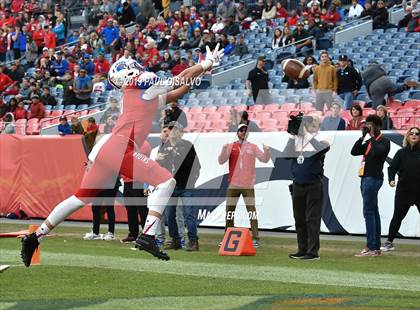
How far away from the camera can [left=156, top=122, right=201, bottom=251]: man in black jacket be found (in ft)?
47.0

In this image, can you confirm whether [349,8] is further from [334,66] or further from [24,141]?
[24,141]

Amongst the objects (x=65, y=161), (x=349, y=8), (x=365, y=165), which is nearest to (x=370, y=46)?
(x=349, y=8)

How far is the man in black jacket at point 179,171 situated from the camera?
14.3 meters

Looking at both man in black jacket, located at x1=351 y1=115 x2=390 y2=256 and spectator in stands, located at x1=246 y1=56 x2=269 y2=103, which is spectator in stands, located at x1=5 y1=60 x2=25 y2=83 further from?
man in black jacket, located at x1=351 y1=115 x2=390 y2=256

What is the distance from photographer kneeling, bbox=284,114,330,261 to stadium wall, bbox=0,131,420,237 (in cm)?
34

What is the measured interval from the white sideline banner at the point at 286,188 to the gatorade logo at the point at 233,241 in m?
2.15

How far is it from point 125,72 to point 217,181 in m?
8.38

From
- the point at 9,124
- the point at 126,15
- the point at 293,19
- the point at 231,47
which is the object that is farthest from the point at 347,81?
the point at 126,15

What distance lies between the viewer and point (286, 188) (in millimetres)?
16406

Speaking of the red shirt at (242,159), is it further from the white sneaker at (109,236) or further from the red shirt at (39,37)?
the red shirt at (39,37)

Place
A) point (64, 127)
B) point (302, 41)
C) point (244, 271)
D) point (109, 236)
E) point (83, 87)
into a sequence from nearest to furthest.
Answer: point (244, 271)
point (109, 236)
point (64, 127)
point (302, 41)
point (83, 87)

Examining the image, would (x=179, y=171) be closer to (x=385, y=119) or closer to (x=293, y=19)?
(x=385, y=119)


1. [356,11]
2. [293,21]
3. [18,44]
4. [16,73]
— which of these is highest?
[356,11]

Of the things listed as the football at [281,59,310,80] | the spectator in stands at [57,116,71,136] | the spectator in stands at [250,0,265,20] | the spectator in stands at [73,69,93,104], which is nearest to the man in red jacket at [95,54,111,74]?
the spectator in stands at [73,69,93,104]
